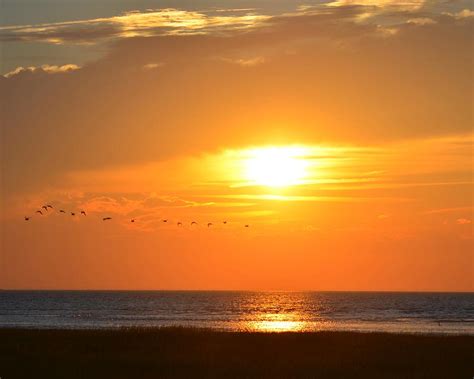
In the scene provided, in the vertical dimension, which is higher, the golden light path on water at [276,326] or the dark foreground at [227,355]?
the golden light path on water at [276,326]

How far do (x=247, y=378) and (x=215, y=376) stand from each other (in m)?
1.38

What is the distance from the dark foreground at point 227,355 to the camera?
3759 centimetres

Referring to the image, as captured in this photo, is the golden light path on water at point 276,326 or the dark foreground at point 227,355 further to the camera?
the golden light path on water at point 276,326

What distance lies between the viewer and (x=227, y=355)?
44094mm

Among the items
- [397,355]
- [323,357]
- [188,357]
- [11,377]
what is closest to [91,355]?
[188,357]

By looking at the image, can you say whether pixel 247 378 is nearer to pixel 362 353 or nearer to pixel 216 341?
pixel 362 353

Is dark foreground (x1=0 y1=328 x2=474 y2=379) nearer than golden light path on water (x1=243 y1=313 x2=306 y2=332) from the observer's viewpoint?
Yes

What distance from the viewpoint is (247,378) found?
3609 cm

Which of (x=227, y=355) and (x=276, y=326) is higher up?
(x=276, y=326)

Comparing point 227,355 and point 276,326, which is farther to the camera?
point 276,326

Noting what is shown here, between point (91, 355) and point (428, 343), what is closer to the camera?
point (91, 355)

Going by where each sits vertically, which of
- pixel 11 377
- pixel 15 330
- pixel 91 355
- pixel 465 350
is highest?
pixel 15 330

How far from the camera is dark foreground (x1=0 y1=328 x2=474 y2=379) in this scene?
3759cm

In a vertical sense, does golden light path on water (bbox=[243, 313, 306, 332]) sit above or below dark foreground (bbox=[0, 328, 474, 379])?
above
